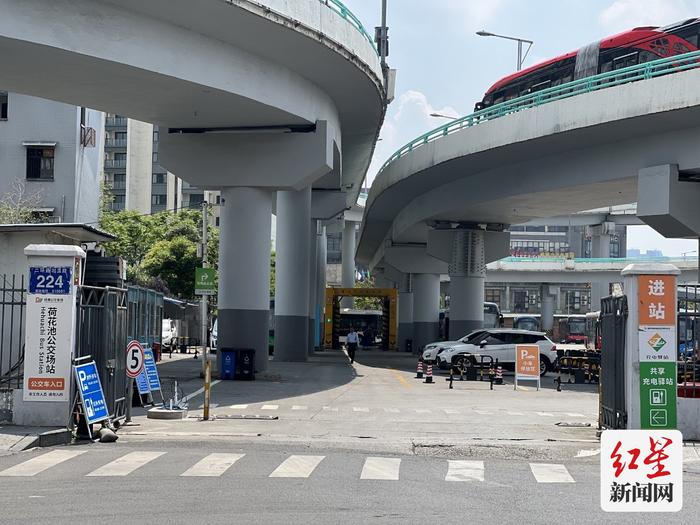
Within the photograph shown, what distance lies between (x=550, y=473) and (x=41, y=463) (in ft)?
21.0

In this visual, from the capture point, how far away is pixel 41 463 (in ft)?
44.7

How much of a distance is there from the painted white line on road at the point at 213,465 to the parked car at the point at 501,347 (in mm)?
26942

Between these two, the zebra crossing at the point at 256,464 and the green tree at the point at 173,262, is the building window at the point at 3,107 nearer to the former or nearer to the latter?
the green tree at the point at 173,262

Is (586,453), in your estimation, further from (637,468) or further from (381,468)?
(637,468)

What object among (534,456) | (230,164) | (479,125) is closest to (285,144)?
(230,164)

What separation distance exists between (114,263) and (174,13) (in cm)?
604

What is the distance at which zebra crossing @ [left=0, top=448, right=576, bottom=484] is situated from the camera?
1275 cm

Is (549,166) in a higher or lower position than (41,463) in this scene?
higher

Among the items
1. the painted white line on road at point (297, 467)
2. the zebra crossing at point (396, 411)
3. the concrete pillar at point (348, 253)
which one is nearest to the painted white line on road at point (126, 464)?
the painted white line on road at point (297, 467)

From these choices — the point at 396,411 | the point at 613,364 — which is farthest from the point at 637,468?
the point at 396,411

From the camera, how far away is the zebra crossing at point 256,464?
12.8m

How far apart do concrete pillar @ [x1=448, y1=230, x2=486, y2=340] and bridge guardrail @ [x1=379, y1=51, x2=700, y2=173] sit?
22.7 feet

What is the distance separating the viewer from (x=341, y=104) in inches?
1366

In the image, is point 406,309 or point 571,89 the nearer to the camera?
point 571,89
